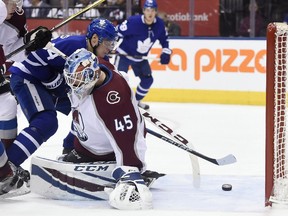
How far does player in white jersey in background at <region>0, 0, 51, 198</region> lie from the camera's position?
11.5 ft

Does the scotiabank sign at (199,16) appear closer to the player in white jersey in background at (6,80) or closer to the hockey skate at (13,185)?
the player in white jersey in background at (6,80)

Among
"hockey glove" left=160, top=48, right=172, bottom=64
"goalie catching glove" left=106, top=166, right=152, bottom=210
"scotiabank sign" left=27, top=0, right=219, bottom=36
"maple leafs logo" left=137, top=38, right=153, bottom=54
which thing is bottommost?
"hockey glove" left=160, top=48, right=172, bottom=64

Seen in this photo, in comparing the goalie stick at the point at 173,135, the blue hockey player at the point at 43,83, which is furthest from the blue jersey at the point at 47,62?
the goalie stick at the point at 173,135

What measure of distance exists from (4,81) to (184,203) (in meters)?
0.95

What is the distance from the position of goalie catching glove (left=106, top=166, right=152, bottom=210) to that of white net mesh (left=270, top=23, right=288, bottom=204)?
52cm

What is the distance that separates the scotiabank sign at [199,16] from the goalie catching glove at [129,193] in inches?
181

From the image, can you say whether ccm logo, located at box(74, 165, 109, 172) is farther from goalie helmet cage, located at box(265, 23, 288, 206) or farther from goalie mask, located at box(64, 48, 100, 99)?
goalie helmet cage, located at box(265, 23, 288, 206)

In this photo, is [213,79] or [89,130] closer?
[89,130]

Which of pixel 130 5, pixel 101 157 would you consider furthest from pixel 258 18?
pixel 101 157

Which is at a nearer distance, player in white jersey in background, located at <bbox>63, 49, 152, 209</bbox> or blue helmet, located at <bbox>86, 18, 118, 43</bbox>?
player in white jersey in background, located at <bbox>63, 49, 152, 209</bbox>

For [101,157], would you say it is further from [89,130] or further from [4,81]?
[4,81]

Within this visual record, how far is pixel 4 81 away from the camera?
3682 millimetres

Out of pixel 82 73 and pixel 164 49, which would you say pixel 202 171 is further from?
pixel 164 49

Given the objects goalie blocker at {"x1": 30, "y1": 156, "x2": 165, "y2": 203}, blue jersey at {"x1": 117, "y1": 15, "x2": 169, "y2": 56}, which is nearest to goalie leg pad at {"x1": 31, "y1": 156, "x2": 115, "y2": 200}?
goalie blocker at {"x1": 30, "y1": 156, "x2": 165, "y2": 203}
